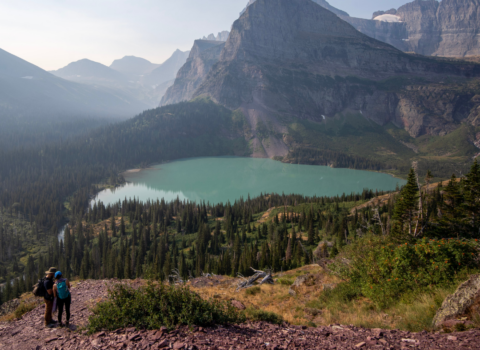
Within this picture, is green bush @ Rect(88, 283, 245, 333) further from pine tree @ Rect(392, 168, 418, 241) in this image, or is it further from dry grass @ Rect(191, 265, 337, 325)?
pine tree @ Rect(392, 168, 418, 241)

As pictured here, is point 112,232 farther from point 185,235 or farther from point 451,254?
point 451,254

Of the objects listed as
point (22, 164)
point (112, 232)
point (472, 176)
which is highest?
point (472, 176)

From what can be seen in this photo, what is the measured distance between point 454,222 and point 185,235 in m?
68.5

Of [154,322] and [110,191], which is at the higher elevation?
[154,322]

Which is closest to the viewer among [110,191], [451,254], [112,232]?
[451,254]

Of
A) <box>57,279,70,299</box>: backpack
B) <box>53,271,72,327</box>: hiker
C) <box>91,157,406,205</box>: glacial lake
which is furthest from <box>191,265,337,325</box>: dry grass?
<box>91,157,406,205</box>: glacial lake

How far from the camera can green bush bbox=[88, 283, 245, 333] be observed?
405 inches

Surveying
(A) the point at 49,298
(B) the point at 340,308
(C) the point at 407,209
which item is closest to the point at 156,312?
(A) the point at 49,298

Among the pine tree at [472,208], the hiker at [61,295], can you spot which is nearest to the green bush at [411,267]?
the hiker at [61,295]

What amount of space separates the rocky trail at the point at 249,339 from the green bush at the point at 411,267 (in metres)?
3.88

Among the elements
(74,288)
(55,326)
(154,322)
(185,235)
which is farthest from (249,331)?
(185,235)

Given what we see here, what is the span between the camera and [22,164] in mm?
180125

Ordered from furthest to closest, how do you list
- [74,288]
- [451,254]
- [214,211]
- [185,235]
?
[214,211]
[185,235]
[74,288]
[451,254]

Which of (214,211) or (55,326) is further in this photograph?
(214,211)
